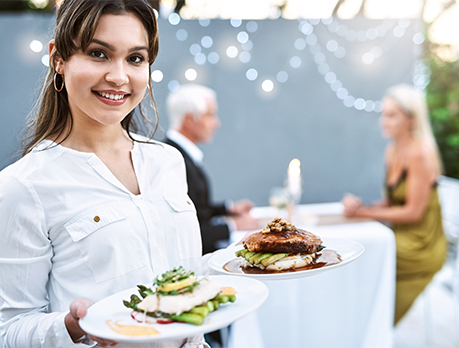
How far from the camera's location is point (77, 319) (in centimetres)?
103

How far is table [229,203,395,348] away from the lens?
9.16ft

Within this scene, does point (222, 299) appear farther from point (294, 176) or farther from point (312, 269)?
point (294, 176)

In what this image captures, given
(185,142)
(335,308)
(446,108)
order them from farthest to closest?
1. (446,108)
2. (185,142)
3. (335,308)

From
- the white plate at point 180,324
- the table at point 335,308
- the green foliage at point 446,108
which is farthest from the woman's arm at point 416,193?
the green foliage at point 446,108

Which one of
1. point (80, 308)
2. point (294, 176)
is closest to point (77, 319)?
point (80, 308)

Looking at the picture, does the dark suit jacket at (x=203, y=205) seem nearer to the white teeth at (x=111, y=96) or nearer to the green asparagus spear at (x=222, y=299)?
the white teeth at (x=111, y=96)

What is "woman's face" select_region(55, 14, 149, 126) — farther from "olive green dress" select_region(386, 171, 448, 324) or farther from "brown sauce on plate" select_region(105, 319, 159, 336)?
"olive green dress" select_region(386, 171, 448, 324)

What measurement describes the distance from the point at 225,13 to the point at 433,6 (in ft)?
17.3

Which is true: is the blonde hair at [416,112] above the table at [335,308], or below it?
above

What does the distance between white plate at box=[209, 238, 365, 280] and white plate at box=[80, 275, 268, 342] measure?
0.17 ft

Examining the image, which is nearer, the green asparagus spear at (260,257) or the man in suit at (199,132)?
the green asparagus spear at (260,257)

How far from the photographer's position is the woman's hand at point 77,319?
95 cm

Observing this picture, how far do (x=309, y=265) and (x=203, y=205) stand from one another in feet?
5.91

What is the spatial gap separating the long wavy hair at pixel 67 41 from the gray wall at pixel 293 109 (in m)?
3.03
